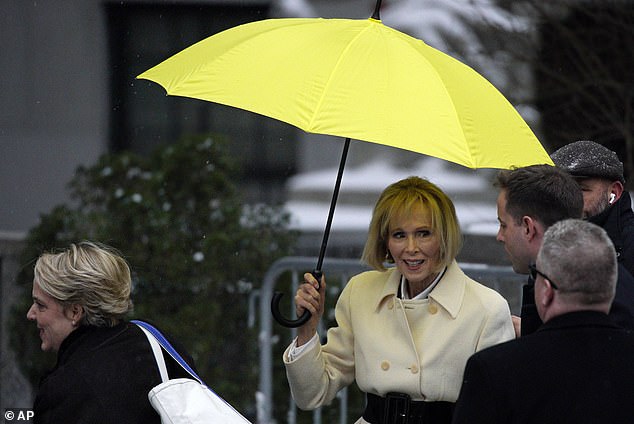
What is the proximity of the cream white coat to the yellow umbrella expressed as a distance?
0.27 m

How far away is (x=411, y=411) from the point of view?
3.58 m

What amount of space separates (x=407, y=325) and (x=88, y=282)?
Answer: 102cm

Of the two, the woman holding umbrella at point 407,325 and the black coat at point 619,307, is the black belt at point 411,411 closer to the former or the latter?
the woman holding umbrella at point 407,325

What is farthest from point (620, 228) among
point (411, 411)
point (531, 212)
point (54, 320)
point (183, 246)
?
point (183, 246)

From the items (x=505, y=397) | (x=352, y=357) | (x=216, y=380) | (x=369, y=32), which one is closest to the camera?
(x=505, y=397)

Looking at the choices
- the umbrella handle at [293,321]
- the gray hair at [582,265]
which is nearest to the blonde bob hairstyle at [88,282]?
the umbrella handle at [293,321]

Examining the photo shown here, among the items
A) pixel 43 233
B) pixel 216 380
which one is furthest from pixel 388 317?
pixel 43 233

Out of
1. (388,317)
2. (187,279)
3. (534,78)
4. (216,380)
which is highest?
(534,78)

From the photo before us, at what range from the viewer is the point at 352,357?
12.6 feet

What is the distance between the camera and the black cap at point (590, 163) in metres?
3.95

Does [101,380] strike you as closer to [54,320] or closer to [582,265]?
[54,320]

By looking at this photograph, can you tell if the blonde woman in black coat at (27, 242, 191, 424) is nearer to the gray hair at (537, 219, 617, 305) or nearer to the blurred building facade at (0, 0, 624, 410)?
the gray hair at (537, 219, 617, 305)

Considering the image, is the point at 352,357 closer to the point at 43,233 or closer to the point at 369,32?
the point at 369,32

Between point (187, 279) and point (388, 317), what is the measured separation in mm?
3000
